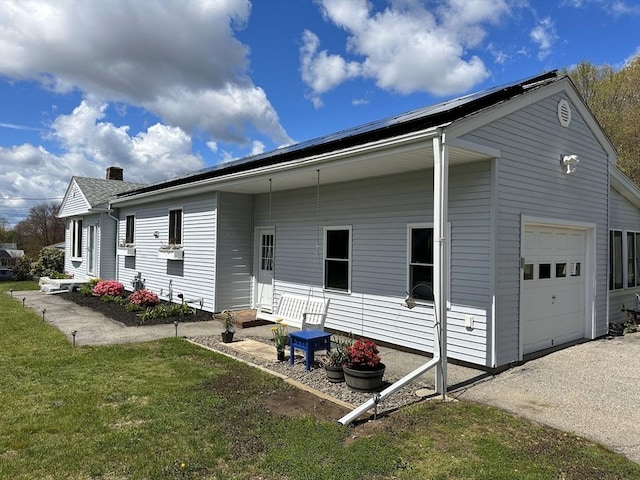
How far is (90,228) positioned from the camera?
18406mm

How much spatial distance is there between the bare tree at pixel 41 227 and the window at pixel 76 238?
31.0 m

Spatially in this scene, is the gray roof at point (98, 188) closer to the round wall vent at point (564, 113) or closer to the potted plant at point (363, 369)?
the potted plant at point (363, 369)

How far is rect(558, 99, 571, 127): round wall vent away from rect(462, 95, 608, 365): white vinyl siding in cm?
12

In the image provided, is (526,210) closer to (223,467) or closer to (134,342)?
(223,467)

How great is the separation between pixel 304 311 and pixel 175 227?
21.1 feet

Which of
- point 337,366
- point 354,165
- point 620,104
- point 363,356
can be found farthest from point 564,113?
point 620,104

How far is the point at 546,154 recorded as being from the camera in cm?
730

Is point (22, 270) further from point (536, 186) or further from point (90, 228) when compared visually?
point (536, 186)

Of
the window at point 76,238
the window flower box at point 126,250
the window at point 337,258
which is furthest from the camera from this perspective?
the window at point 76,238

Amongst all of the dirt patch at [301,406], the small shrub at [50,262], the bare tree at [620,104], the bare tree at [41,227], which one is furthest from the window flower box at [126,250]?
the bare tree at [41,227]

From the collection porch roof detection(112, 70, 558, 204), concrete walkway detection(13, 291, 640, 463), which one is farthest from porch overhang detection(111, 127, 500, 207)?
concrete walkway detection(13, 291, 640, 463)

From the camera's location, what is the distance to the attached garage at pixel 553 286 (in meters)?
7.07

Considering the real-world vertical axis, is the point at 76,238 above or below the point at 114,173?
below

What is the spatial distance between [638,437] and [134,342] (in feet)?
25.4
